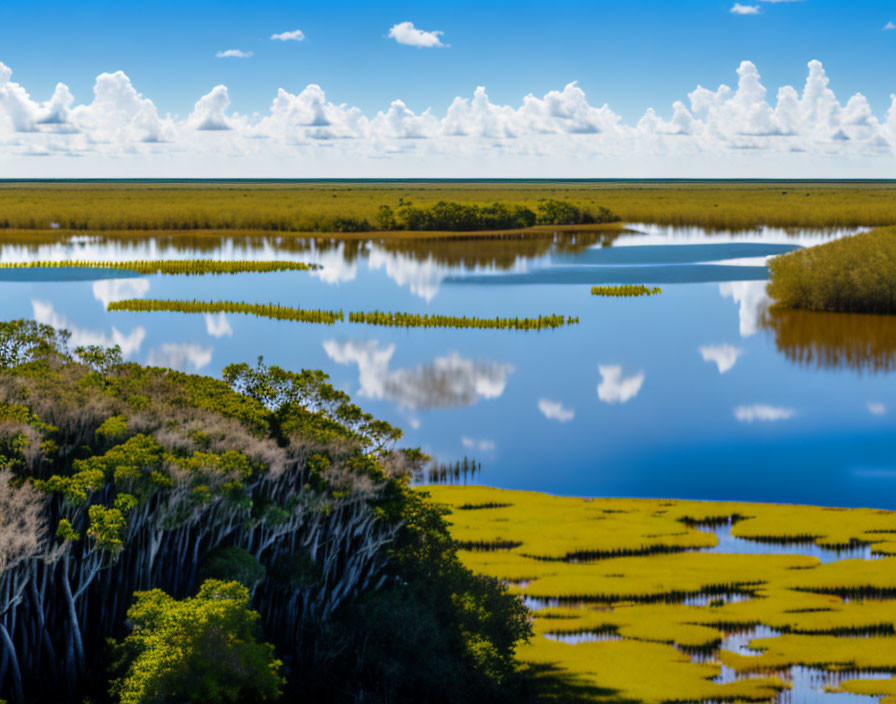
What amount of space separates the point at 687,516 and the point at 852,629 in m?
7.79

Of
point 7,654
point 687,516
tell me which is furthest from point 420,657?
point 687,516

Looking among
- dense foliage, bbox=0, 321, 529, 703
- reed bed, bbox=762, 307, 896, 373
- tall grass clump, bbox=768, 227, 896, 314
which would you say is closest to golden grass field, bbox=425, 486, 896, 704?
dense foliage, bbox=0, 321, 529, 703

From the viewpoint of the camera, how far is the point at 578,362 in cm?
5391

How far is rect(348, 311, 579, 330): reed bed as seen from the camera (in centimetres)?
6356

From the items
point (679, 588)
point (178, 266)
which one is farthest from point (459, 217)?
point (679, 588)

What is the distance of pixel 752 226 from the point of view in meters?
163

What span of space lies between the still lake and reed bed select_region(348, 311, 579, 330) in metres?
1.45

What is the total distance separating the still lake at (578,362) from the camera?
118 feet

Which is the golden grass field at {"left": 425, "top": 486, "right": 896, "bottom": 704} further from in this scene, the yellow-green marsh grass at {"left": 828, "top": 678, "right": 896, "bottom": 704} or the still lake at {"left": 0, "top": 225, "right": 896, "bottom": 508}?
the still lake at {"left": 0, "top": 225, "right": 896, "bottom": 508}

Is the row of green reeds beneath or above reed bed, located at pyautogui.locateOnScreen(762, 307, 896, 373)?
above

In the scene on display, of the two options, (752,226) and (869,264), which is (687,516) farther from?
(752,226)

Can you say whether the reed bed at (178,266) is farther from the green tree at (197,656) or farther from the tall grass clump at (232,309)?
the green tree at (197,656)

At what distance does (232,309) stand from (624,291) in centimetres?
2843

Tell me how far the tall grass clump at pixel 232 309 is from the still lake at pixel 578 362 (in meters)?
1.94
